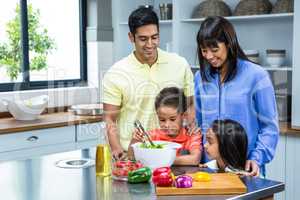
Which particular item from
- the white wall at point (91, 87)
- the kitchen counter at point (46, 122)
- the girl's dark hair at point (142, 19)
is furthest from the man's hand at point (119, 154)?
the white wall at point (91, 87)

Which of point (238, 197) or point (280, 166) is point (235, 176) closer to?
point (238, 197)

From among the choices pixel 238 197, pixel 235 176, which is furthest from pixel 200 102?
pixel 238 197

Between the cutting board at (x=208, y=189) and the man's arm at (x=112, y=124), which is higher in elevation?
the man's arm at (x=112, y=124)

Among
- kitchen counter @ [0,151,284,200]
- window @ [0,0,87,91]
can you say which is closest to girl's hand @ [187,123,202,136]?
kitchen counter @ [0,151,284,200]

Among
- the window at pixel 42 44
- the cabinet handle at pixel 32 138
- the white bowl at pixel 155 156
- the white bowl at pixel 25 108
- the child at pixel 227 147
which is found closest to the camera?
the white bowl at pixel 155 156

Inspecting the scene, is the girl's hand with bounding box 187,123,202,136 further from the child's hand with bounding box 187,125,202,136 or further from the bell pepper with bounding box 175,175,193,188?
the bell pepper with bounding box 175,175,193,188

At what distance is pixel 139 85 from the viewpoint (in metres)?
2.41

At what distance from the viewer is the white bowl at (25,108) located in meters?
3.46

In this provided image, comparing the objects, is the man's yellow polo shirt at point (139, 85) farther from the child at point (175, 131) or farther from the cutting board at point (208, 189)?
the cutting board at point (208, 189)

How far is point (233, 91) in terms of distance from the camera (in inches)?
77.1

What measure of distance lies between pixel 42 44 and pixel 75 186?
279 cm

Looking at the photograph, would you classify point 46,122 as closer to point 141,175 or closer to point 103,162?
point 103,162

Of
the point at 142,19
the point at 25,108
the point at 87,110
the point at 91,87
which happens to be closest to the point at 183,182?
the point at 142,19

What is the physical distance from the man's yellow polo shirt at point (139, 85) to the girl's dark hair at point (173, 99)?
0.20m
